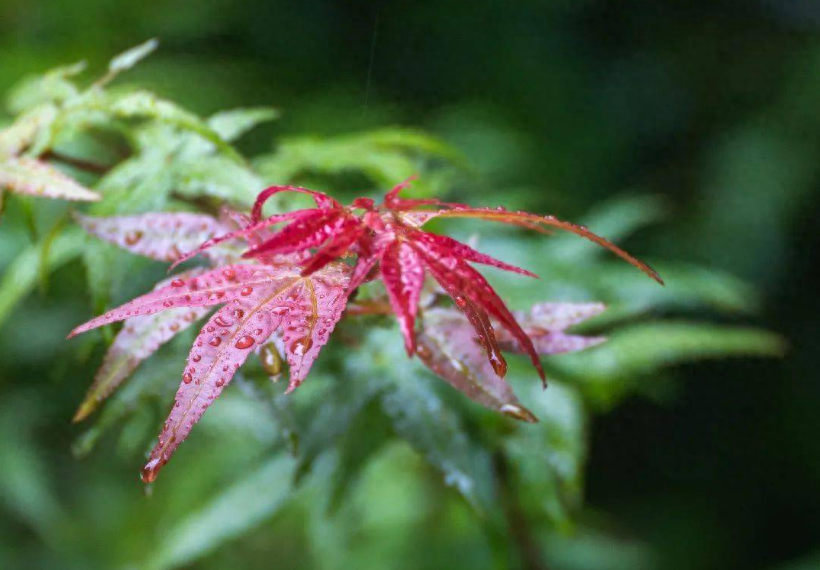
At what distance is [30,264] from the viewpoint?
0.84 metres

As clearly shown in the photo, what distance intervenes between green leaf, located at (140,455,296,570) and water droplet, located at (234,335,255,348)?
60cm

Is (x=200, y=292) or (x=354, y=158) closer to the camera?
(x=200, y=292)

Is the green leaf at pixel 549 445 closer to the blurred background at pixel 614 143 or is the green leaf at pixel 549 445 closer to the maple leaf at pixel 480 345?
the maple leaf at pixel 480 345

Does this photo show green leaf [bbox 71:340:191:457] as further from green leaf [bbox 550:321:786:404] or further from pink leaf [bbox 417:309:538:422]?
green leaf [bbox 550:321:786:404]

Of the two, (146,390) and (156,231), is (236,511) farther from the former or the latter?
(156,231)

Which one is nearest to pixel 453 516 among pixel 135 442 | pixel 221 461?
pixel 221 461

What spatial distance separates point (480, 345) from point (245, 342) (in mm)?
208

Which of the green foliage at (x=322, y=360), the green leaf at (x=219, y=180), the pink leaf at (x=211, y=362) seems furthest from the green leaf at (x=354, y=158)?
the pink leaf at (x=211, y=362)

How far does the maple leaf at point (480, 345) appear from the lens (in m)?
0.61

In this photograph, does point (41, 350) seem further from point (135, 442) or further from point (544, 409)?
point (544, 409)

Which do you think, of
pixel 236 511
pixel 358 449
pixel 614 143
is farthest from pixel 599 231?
pixel 614 143

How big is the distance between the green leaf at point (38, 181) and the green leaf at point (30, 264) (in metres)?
0.10

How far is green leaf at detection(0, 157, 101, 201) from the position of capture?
2.10 feet

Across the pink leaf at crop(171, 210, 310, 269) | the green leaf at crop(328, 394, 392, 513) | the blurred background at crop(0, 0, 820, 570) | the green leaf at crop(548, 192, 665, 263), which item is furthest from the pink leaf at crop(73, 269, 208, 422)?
the blurred background at crop(0, 0, 820, 570)
